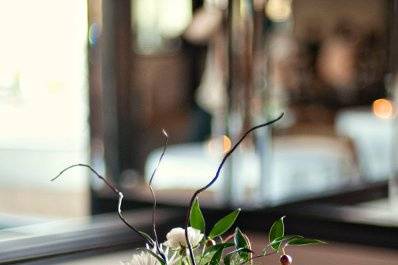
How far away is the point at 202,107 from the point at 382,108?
54.0 inches

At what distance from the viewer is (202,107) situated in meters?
5.66

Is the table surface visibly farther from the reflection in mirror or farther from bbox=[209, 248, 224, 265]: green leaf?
bbox=[209, 248, 224, 265]: green leaf

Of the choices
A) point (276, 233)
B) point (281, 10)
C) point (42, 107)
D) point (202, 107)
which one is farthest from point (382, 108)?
point (276, 233)

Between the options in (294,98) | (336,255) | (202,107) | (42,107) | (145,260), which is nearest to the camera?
(145,260)

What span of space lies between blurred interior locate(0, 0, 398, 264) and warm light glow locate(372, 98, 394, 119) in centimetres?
1

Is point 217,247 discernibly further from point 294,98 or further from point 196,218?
point 294,98

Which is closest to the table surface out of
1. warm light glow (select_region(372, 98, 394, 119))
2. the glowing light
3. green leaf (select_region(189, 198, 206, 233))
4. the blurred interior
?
the blurred interior

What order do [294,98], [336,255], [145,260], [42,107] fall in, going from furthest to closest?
[294,98], [42,107], [336,255], [145,260]

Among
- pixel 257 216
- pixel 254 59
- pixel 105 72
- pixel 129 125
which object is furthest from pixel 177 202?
pixel 129 125

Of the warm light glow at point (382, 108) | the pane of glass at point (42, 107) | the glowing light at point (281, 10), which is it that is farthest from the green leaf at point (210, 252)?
the warm light glow at point (382, 108)

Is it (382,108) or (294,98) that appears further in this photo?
(294,98)

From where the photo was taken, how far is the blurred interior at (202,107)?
3.29 m

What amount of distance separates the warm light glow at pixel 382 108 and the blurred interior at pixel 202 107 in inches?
0.4

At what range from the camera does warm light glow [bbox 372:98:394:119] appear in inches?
222
